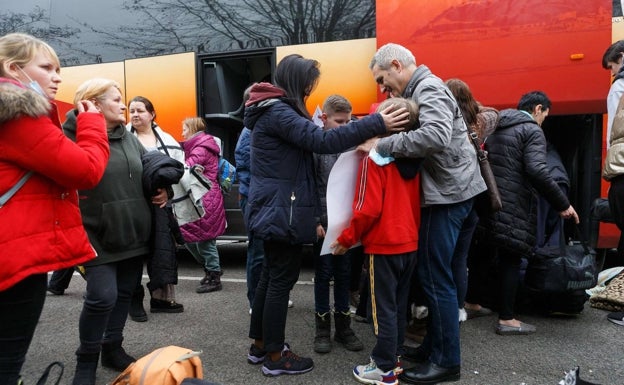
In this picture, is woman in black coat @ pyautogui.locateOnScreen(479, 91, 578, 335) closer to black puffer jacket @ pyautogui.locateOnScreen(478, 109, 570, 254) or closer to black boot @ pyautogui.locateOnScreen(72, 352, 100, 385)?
black puffer jacket @ pyautogui.locateOnScreen(478, 109, 570, 254)

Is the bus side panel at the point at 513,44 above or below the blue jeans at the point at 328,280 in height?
above

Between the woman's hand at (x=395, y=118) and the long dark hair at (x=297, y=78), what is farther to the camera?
the long dark hair at (x=297, y=78)

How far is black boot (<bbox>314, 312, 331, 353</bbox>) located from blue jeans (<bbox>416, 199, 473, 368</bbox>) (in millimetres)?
737

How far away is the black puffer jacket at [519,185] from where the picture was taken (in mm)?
2998

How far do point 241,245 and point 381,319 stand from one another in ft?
16.7

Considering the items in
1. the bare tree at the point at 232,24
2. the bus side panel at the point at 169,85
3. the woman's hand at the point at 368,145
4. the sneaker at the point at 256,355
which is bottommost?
the sneaker at the point at 256,355

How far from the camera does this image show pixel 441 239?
238 centimetres

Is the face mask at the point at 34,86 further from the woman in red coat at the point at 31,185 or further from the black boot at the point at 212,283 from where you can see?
the black boot at the point at 212,283

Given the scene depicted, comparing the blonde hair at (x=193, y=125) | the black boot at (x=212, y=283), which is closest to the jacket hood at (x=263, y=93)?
the blonde hair at (x=193, y=125)

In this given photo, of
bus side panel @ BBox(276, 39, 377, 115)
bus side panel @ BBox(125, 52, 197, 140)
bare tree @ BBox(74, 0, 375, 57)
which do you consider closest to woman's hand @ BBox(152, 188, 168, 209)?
bus side panel @ BBox(276, 39, 377, 115)

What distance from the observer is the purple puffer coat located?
14.3 ft

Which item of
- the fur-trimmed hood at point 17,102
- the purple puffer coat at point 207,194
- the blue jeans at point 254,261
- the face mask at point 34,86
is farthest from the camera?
the purple puffer coat at point 207,194

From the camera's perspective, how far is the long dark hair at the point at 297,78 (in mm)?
2428

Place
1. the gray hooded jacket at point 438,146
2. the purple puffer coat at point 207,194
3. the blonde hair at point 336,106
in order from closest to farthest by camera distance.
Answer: the gray hooded jacket at point 438,146 → the blonde hair at point 336,106 → the purple puffer coat at point 207,194
